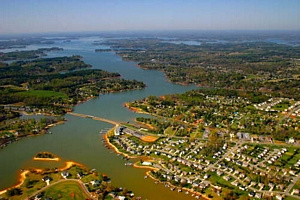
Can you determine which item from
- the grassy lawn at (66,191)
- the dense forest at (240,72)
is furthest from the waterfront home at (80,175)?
the dense forest at (240,72)

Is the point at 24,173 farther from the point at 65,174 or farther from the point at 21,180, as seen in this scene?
the point at 65,174

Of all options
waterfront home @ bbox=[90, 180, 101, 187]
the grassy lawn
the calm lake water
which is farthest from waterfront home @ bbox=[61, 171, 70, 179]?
the calm lake water

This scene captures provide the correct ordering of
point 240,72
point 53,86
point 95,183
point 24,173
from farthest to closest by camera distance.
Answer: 1. point 240,72
2. point 53,86
3. point 24,173
4. point 95,183

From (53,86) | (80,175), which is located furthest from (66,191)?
(53,86)

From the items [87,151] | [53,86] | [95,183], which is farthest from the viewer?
[53,86]

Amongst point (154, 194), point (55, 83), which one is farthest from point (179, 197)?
point (55, 83)

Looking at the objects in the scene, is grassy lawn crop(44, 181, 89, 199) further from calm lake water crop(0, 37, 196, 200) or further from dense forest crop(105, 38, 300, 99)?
dense forest crop(105, 38, 300, 99)

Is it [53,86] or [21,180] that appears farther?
[53,86]

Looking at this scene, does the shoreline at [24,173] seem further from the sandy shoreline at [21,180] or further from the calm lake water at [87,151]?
the calm lake water at [87,151]

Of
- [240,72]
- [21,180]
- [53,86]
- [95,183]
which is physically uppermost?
[240,72]
